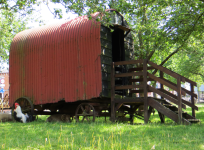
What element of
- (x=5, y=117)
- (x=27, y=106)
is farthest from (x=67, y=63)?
(x=5, y=117)

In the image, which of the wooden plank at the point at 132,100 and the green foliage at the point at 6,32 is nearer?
the wooden plank at the point at 132,100

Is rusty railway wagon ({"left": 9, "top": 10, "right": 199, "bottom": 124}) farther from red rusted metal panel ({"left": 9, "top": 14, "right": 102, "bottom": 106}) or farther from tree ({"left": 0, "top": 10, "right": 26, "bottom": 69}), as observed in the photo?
tree ({"left": 0, "top": 10, "right": 26, "bottom": 69})

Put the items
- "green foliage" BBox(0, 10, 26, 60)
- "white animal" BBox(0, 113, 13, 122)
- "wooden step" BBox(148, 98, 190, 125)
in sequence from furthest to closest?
"green foliage" BBox(0, 10, 26, 60) → "white animal" BBox(0, 113, 13, 122) → "wooden step" BBox(148, 98, 190, 125)

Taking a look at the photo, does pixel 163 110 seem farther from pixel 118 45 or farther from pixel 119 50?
pixel 118 45

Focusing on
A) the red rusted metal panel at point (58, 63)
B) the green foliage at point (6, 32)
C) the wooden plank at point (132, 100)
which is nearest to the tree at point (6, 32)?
the green foliage at point (6, 32)

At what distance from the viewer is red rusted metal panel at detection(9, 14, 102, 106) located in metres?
11.5

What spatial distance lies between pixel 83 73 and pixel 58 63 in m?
1.62

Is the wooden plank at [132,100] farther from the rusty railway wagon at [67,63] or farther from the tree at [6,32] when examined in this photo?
the tree at [6,32]

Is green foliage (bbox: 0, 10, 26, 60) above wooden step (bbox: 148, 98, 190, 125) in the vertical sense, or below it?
above

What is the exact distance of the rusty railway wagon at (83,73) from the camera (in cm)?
1116

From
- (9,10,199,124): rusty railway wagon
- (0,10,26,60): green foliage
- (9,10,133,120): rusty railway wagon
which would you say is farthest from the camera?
(0,10,26,60): green foliage

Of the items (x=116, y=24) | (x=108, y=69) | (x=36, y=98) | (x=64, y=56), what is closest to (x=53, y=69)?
(x=64, y=56)

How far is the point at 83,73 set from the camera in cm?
1176

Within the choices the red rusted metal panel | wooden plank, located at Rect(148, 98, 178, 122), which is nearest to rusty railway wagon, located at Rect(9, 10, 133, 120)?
the red rusted metal panel
